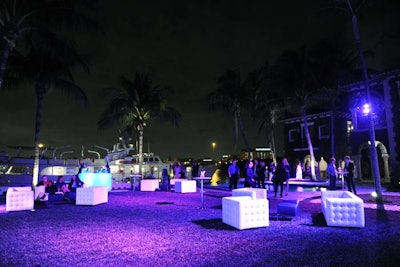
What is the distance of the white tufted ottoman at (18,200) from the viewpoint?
10969 millimetres

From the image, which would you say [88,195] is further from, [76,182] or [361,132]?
[361,132]

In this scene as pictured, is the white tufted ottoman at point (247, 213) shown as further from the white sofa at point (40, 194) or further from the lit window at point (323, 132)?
the lit window at point (323, 132)

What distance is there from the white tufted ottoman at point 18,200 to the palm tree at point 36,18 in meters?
4.28

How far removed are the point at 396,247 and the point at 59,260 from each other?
5.57 m

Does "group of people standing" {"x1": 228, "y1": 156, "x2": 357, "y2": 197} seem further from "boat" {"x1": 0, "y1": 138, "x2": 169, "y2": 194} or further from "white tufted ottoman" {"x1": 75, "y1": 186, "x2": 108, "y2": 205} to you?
"boat" {"x1": 0, "y1": 138, "x2": 169, "y2": 194}

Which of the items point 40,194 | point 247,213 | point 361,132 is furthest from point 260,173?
point 361,132

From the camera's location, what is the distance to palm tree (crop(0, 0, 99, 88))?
11.7m

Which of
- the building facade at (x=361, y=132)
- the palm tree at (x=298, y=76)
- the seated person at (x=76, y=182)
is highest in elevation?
the palm tree at (x=298, y=76)

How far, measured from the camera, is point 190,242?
6047 millimetres

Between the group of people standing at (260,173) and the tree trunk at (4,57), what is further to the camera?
the group of people standing at (260,173)

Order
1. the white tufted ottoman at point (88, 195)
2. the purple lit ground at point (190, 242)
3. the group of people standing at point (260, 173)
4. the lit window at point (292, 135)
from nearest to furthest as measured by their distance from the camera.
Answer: the purple lit ground at point (190, 242), the white tufted ottoman at point (88, 195), the group of people standing at point (260, 173), the lit window at point (292, 135)

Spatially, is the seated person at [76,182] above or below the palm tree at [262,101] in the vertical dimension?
below

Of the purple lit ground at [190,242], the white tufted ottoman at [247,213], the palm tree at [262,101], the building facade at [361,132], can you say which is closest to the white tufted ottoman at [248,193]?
the purple lit ground at [190,242]

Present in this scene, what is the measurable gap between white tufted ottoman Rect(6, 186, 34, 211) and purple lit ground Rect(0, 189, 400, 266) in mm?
2086
